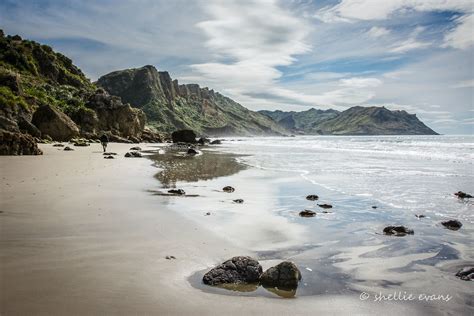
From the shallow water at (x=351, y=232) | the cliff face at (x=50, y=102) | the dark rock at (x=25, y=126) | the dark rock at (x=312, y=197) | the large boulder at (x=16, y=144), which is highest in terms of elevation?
the cliff face at (x=50, y=102)

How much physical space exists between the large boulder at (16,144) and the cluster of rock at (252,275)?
21.9 m

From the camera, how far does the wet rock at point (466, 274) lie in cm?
552

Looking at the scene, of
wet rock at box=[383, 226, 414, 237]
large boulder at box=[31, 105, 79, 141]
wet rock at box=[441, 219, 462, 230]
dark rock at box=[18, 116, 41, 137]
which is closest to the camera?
wet rock at box=[383, 226, 414, 237]

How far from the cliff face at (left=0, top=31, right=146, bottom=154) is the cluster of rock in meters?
22.2

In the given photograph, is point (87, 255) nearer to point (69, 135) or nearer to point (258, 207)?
point (258, 207)

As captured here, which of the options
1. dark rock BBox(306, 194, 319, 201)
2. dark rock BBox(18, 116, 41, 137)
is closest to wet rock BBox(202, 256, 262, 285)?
dark rock BBox(306, 194, 319, 201)

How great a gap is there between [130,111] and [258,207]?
2518 inches

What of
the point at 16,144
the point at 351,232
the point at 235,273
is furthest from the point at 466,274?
the point at 16,144

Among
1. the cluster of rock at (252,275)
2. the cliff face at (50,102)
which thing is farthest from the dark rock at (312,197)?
the cliff face at (50,102)

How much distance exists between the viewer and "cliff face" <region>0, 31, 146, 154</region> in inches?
1593

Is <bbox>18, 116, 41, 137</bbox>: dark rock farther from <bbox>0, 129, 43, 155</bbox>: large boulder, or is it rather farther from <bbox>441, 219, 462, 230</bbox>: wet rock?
<bbox>441, 219, 462, 230</bbox>: wet rock

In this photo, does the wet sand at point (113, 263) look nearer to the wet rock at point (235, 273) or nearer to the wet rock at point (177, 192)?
the wet rock at point (235, 273)

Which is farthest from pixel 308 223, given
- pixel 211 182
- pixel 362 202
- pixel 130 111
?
pixel 130 111

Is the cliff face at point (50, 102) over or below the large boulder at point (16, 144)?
over
